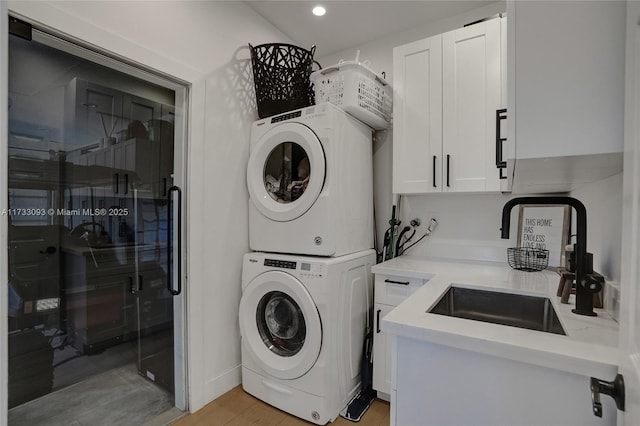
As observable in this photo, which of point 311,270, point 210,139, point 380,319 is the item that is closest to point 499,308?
point 380,319

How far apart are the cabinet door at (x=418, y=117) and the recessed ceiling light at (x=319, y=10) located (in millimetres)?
617

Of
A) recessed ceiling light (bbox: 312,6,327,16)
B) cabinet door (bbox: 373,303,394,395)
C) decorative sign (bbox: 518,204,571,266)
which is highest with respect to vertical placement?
recessed ceiling light (bbox: 312,6,327,16)

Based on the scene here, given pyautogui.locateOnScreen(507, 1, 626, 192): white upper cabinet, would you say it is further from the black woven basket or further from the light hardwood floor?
the light hardwood floor

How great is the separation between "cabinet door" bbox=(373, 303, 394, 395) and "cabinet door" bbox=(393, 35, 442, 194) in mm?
838

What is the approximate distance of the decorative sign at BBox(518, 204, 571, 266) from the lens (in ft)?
5.94

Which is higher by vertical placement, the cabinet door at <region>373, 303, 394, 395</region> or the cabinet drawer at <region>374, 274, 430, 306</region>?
the cabinet drawer at <region>374, 274, 430, 306</region>

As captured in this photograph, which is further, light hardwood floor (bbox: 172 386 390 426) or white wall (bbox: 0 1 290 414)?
light hardwood floor (bbox: 172 386 390 426)

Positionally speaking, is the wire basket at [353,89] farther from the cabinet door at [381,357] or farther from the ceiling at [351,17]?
the cabinet door at [381,357]

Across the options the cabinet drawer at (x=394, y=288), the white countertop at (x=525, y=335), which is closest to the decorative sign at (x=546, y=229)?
the white countertop at (x=525, y=335)

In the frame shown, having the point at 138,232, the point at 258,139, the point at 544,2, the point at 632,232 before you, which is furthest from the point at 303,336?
the point at 544,2

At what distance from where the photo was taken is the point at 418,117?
6.79ft

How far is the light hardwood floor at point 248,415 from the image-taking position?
1.75 m

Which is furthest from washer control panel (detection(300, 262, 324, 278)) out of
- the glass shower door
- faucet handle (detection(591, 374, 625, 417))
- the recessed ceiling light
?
the recessed ceiling light

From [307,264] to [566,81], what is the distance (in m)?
1.40
